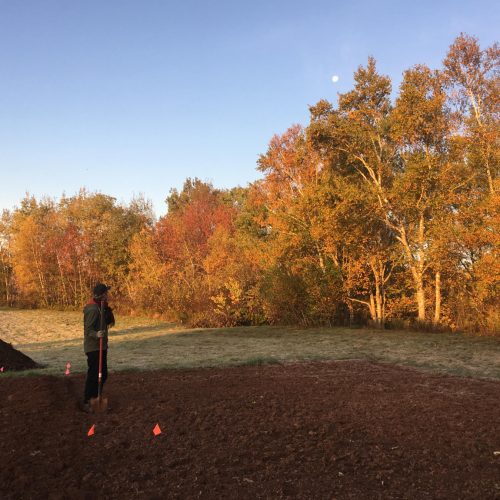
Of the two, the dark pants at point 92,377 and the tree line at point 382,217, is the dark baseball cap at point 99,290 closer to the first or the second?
the dark pants at point 92,377

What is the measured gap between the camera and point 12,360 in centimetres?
1160

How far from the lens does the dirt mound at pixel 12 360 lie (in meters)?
11.4

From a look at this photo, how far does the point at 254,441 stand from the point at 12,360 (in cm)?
851

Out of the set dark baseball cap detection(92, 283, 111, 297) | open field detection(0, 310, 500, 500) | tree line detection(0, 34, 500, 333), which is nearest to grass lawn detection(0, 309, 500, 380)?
open field detection(0, 310, 500, 500)

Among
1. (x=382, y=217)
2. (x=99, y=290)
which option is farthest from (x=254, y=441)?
(x=382, y=217)

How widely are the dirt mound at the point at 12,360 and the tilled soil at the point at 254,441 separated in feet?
8.05

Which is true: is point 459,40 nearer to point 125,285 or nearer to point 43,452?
point 43,452

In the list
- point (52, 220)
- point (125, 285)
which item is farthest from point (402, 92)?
point (52, 220)

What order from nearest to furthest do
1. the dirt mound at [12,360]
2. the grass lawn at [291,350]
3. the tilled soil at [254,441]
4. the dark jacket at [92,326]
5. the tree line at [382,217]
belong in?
1. the tilled soil at [254,441]
2. the dark jacket at [92,326]
3. the dirt mound at [12,360]
4. the grass lawn at [291,350]
5. the tree line at [382,217]

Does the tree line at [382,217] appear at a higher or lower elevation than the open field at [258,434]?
higher

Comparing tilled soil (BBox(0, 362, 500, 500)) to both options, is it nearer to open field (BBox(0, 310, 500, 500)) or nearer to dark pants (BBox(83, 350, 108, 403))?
open field (BBox(0, 310, 500, 500))

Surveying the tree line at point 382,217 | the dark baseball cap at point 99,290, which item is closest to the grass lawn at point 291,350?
the tree line at point 382,217

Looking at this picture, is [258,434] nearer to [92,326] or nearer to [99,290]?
[92,326]

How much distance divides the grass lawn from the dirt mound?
600 mm
